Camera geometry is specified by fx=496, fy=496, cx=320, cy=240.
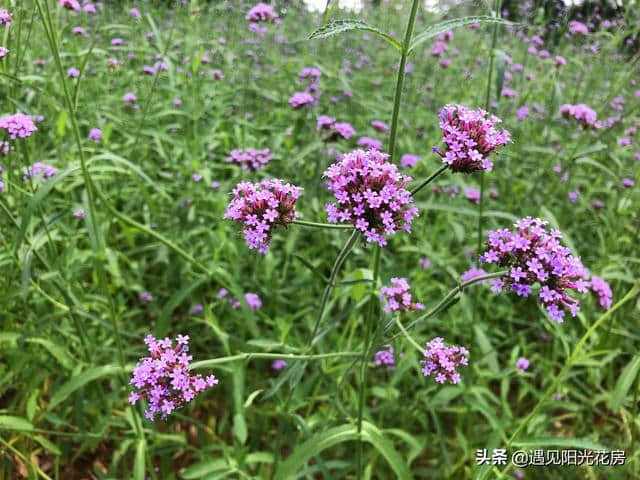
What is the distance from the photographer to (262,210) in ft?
5.36

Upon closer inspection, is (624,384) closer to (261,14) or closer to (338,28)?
(338,28)

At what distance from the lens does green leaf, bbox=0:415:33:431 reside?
214 centimetres

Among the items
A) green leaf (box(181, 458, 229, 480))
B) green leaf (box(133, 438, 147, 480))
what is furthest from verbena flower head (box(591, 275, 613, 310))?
green leaf (box(133, 438, 147, 480))

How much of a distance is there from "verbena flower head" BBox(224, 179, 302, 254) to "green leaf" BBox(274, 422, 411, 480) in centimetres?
86

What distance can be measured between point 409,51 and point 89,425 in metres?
2.60

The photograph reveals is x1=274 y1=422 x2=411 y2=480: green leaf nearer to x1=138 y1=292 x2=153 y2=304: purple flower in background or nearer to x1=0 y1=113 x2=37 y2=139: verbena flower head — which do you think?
x1=138 y1=292 x2=153 y2=304: purple flower in background

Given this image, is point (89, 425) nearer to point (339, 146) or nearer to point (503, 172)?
point (339, 146)

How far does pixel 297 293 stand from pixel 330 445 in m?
1.54

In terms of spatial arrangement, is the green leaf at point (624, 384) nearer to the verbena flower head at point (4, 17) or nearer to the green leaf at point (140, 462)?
the green leaf at point (140, 462)

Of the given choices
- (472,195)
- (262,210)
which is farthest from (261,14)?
(262,210)

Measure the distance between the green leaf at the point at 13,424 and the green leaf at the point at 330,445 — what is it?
45.9 inches

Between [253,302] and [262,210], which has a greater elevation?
[262,210]

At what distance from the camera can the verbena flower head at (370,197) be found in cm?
153

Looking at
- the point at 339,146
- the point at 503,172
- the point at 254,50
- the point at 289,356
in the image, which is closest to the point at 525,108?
the point at 503,172
